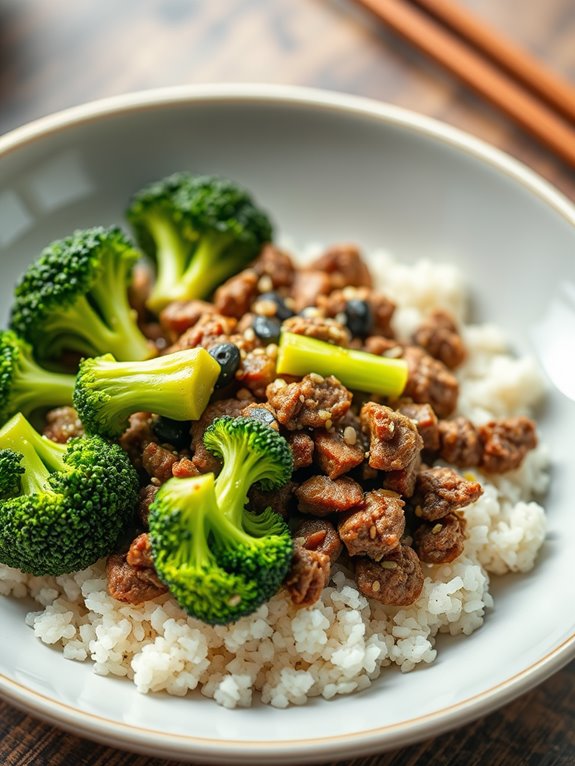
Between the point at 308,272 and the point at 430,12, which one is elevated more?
the point at 430,12

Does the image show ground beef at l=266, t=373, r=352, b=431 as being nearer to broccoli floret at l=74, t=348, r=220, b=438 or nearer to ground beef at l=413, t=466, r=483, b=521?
broccoli floret at l=74, t=348, r=220, b=438

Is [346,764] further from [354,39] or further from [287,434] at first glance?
[354,39]

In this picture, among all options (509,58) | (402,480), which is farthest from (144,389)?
(509,58)

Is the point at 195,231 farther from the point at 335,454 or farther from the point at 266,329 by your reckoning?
the point at 335,454

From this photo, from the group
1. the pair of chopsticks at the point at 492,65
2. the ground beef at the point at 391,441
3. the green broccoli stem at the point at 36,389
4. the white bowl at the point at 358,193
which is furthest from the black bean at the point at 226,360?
the pair of chopsticks at the point at 492,65

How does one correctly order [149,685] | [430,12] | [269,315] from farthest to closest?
[430,12] < [269,315] < [149,685]

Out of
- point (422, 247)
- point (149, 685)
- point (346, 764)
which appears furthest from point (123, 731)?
point (422, 247)
